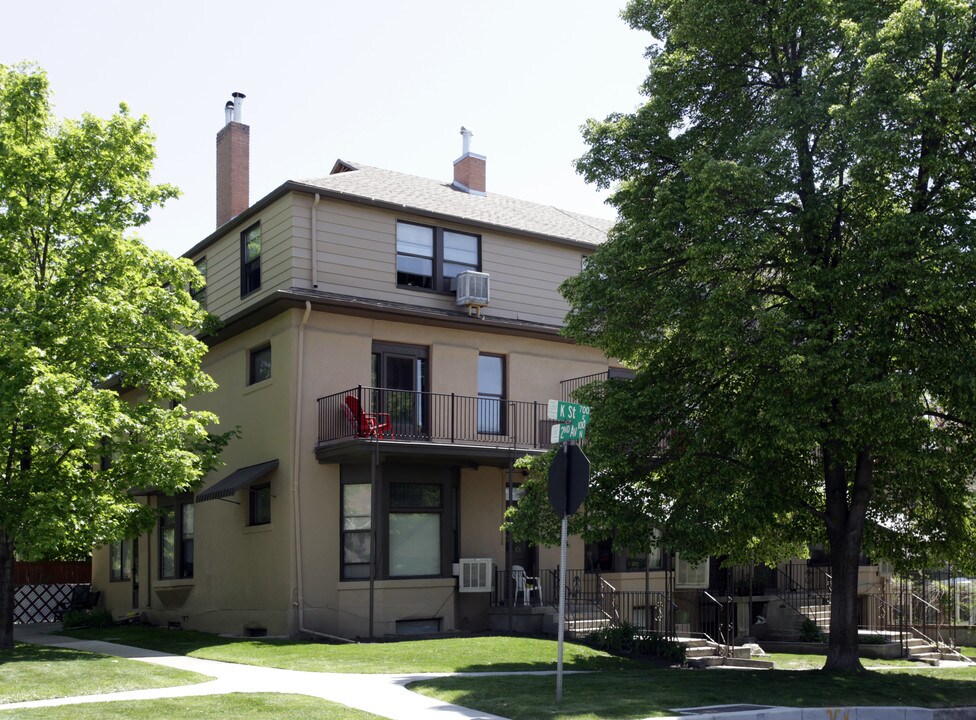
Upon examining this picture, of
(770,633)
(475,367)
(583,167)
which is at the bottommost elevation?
(770,633)

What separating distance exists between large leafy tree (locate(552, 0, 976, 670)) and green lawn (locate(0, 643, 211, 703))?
648 centimetres

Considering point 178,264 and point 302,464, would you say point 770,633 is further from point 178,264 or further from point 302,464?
point 178,264

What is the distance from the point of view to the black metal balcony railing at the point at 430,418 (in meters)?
21.6

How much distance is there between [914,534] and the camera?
53.3 ft

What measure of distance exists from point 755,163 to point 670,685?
23.7 ft

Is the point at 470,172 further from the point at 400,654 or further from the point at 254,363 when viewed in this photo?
the point at 400,654

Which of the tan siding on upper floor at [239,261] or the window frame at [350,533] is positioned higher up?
the tan siding on upper floor at [239,261]

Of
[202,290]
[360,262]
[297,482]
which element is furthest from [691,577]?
[202,290]

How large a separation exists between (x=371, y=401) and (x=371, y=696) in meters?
10.2

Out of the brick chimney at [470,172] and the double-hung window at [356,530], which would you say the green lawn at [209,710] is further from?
the brick chimney at [470,172]

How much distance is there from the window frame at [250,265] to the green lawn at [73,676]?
390 inches

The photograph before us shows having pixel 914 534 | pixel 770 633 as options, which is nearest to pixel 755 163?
pixel 914 534

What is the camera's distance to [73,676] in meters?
14.0

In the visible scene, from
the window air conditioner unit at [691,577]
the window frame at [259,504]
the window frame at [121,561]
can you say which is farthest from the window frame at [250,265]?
the window air conditioner unit at [691,577]
